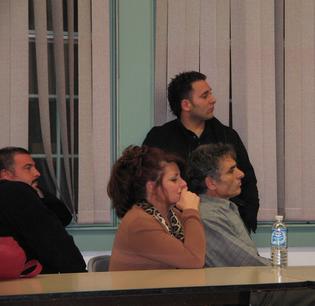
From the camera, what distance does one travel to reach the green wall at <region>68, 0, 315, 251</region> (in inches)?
179

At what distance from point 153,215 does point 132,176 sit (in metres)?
0.20

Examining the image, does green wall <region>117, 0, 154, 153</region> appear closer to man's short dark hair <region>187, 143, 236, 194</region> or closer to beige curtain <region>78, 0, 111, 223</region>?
beige curtain <region>78, 0, 111, 223</region>

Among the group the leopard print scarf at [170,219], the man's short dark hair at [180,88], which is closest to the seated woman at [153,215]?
the leopard print scarf at [170,219]

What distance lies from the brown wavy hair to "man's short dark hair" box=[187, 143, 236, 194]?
0.46m

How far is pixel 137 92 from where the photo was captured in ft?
15.0

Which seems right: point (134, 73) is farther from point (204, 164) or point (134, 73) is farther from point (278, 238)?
point (278, 238)

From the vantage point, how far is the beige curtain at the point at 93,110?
14.6 feet

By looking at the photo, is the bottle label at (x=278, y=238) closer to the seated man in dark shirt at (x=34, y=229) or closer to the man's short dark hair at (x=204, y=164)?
the man's short dark hair at (x=204, y=164)

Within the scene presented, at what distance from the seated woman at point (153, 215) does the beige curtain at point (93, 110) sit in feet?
4.69

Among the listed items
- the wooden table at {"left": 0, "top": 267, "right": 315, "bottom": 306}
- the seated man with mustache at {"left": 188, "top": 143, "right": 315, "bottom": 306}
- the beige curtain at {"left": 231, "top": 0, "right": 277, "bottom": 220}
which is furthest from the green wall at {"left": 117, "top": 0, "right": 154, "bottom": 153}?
the wooden table at {"left": 0, "top": 267, "right": 315, "bottom": 306}

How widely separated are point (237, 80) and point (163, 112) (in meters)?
0.54

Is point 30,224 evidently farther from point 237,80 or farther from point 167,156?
point 237,80

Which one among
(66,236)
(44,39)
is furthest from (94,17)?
(66,236)

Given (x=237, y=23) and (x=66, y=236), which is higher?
(x=237, y=23)
